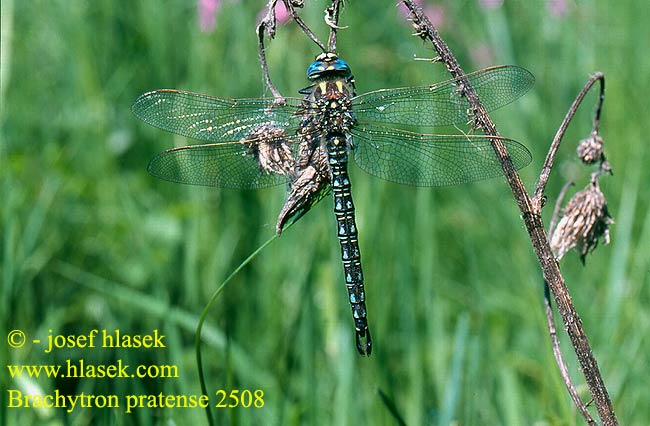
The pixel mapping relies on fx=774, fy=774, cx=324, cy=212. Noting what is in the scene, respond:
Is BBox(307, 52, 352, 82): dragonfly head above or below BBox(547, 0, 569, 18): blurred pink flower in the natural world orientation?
below

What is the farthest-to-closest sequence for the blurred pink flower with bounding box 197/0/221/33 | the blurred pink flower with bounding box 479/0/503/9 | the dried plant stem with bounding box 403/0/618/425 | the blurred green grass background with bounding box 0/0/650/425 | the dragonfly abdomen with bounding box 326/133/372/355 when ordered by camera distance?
the blurred pink flower with bounding box 479/0/503/9 < the blurred pink flower with bounding box 197/0/221/33 < the blurred green grass background with bounding box 0/0/650/425 < the dragonfly abdomen with bounding box 326/133/372/355 < the dried plant stem with bounding box 403/0/618/425

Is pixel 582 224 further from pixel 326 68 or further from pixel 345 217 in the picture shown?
pixel 326 68

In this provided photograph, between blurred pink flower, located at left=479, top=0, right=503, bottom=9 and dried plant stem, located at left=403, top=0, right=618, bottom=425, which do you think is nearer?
dried plant stem, located at left=403, top=0, right=618, bottom=425

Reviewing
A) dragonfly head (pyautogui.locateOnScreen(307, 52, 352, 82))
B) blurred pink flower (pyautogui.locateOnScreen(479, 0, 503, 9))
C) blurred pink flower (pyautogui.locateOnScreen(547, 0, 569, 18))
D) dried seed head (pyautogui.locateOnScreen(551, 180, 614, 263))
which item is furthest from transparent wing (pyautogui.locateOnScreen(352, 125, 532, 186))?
blurred pink flower (pyautogui.locateOnScreen(547, 0, 569, 18))

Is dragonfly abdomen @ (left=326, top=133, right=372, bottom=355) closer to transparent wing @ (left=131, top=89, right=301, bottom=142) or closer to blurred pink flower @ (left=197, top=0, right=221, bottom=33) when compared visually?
transparent wing @ (left=131, top=89, right=301, bottom=142)

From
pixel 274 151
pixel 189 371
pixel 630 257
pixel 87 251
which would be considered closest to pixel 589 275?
pixel 630 257

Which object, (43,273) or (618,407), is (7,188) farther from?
(618,407)

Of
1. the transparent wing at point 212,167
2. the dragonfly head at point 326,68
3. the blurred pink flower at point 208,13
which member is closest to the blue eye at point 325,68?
the dragonfly head at point 326,68
